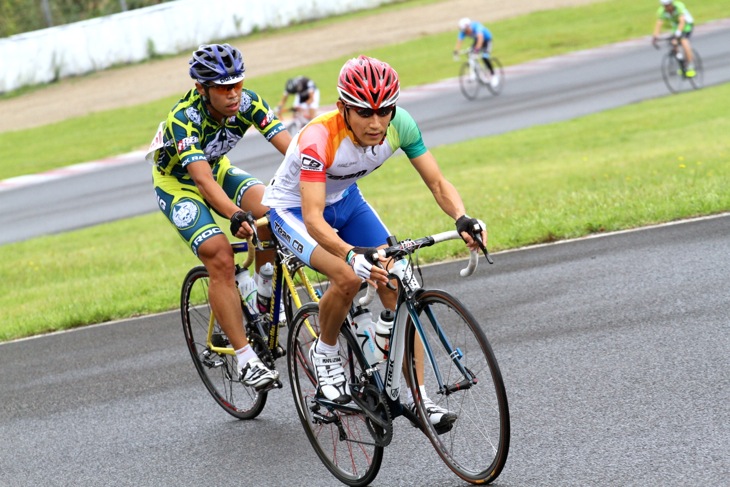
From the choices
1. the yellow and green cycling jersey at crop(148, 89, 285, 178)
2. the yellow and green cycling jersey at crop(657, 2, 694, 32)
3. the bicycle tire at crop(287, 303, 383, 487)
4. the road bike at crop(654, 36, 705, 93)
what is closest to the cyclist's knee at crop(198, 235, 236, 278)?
the yellow and green cycling jersey at crop(148, 89, 285, 178)

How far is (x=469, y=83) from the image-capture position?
28938 mm

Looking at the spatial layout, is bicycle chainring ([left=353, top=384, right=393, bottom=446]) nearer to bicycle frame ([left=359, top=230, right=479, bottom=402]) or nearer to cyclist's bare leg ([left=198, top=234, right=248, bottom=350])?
bicycle frame ([left=359, top=230, right=479, bottom=402])

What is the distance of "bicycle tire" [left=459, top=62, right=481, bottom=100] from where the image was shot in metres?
28.4

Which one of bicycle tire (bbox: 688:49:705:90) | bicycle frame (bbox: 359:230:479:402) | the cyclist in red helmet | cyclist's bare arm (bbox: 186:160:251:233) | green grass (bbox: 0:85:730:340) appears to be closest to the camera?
bicycle frame (bbox: 359:230:479:402)

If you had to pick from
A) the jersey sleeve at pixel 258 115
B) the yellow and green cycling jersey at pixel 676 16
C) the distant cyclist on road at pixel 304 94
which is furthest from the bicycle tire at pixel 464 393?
the yellow and green cycling jersey at pixel 676 16

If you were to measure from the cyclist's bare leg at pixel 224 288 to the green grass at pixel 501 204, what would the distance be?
4.23m

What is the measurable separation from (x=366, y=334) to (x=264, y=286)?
139 cm

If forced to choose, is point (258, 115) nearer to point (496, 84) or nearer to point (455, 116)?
point (455, 116)

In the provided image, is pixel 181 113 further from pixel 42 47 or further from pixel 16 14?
pixel 16 14

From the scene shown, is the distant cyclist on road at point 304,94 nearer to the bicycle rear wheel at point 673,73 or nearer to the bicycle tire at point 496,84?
the bicycle tire at point 496,84

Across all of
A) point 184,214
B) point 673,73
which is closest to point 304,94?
point 673,73

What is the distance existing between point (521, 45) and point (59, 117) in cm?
1510

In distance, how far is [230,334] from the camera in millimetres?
6809

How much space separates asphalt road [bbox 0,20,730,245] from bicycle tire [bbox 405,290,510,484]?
14.2 meters
